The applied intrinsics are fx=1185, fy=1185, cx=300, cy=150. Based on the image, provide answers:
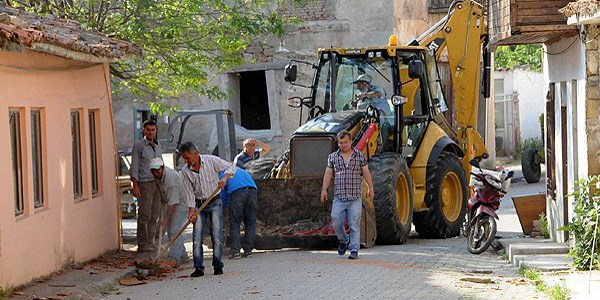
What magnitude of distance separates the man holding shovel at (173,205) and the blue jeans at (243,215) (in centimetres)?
62

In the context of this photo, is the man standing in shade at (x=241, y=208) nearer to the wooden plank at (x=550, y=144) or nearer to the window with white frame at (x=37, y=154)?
the window with white frame at (x=37, y=154)

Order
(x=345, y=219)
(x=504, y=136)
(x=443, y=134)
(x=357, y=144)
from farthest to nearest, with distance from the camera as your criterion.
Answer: (x=504, y=136) < (x=443, y=134) < (x=357, y=144) < (x=345, y=219)

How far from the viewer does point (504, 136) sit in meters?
37.8

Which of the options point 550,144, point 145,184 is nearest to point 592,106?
point 550,144

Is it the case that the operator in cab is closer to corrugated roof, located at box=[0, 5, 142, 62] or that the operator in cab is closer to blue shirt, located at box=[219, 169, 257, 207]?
blue shirt, located at box=[219, 169, 257, 207]

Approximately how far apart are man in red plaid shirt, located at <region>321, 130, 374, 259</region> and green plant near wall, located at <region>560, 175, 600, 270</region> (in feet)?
10.2

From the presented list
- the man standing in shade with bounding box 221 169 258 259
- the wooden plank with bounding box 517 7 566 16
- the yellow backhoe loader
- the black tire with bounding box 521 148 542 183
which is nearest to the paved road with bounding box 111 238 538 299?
the man standing in shade with bounding box 221 169 258 259

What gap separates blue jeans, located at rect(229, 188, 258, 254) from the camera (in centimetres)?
1557

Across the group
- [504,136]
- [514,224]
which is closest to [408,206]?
[514,224]

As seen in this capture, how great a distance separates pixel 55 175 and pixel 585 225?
6307mm

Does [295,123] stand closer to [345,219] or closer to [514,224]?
[514,224]

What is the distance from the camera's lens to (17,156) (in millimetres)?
13234

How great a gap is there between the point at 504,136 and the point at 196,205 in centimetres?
2500

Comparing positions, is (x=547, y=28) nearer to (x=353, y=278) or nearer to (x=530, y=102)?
(x=353, y=278)
